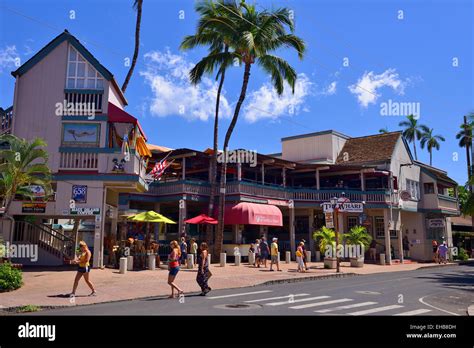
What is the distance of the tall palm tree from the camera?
84.9 feet

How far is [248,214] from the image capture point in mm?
28000

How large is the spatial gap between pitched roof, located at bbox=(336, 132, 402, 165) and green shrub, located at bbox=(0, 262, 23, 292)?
94.6 feet

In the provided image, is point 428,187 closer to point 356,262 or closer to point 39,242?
point 356,262

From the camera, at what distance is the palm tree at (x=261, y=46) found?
25.9 meters

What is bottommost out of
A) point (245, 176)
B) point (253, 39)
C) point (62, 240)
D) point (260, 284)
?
point (260, 284)

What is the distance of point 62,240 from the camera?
2217 centimetres

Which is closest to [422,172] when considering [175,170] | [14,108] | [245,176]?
[245,176]

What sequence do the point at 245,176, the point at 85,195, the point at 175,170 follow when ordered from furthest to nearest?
the point at 245,176
the point at 175,170
the point at 85,195

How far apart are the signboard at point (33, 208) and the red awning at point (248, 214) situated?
36.6ft

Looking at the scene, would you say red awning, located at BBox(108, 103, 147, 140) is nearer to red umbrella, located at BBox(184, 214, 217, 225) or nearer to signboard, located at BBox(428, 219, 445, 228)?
red umbrella, located at BBox(184, 214, 217, 225)

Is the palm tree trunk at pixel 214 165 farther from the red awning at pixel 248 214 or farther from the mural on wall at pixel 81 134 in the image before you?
the mural on wall at pixel 81 134
